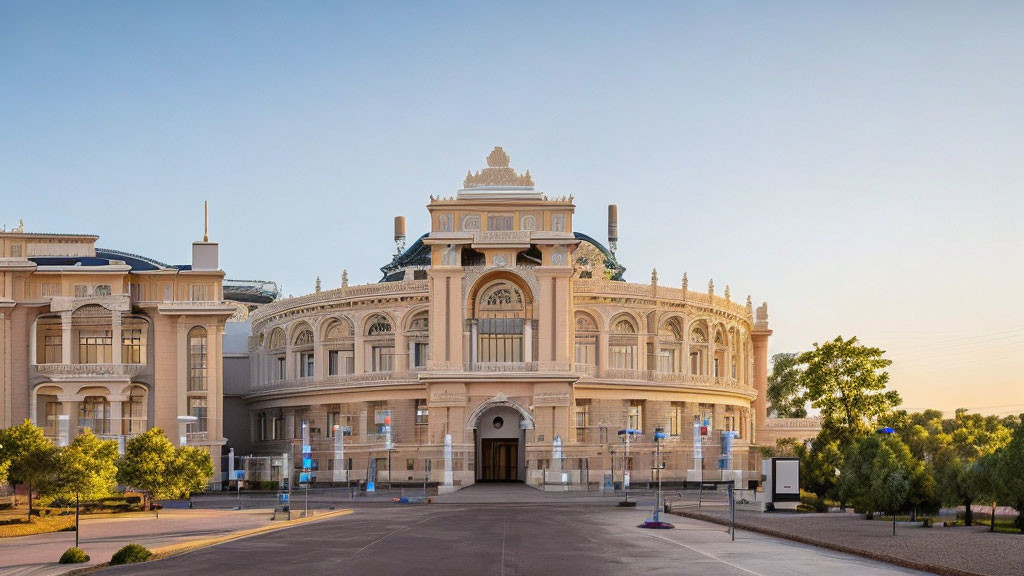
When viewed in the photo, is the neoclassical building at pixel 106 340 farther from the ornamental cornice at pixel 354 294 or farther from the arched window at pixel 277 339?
the arched window at pixel 277 339

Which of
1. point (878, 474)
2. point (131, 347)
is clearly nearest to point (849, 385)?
point (878, 474)

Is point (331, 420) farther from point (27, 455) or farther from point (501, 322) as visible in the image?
point (27, 455)

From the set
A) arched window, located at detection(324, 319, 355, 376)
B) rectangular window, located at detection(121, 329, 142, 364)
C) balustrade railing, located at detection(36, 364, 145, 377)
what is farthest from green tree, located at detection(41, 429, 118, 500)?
arched window, located at detection(324, 319, 355, 376)

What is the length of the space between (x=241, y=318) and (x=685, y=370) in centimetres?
5658

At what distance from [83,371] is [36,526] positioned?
38806 mm

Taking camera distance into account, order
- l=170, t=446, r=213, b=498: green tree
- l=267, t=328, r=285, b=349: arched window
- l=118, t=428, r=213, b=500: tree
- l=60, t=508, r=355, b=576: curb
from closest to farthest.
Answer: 1. l=60, t=508, r=355, b=576: curb
2. l=118, t=428, r=213, b=500: tree
3. l=170, t=446, r=213, b=498: green tree
4. l=267, t=328, r=285, b=349: arched window

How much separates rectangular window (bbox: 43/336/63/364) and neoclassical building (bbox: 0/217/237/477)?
8cm

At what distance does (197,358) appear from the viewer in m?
87.8

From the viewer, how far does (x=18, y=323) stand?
86250mm

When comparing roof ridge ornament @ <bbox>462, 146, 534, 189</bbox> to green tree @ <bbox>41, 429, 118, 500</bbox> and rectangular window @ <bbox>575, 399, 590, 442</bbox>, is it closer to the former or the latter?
rectangular window @ <bbox>575, 399, 590, 442</bbox>

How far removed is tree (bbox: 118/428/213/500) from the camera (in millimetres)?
61125

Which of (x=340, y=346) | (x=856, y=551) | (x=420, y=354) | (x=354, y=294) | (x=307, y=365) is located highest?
(x=354, y=294)

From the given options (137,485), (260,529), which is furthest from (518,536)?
(137,485)

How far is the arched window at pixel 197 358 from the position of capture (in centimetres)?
8744
